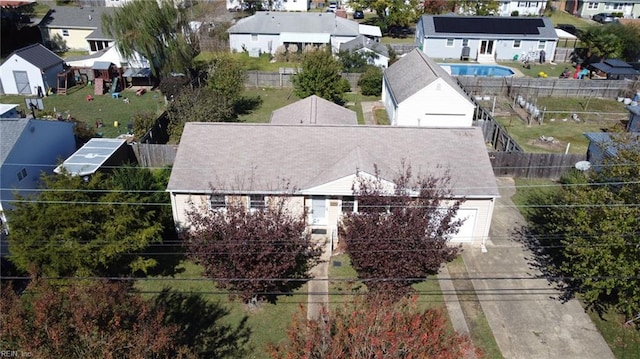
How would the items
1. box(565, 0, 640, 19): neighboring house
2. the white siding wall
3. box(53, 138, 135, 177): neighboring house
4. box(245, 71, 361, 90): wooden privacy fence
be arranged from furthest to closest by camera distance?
box(565, 0, 640, 19): neighboring house → box(245, 71, 361, 90): wooden privacy fence → the white siding wall → box(53, 138, 135, 177): neighboring house

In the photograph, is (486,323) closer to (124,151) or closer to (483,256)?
(483,256)

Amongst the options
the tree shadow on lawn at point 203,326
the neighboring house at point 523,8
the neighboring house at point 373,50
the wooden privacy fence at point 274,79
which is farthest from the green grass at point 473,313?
the neighboring house at point 523,8

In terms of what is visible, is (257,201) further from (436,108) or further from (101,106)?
(101,106)

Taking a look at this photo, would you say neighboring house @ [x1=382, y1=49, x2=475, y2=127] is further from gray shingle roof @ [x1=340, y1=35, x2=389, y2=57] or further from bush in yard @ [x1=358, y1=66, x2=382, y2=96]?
gray shingle roof @ [x1=340, y1=35, x2=389, y2=57]

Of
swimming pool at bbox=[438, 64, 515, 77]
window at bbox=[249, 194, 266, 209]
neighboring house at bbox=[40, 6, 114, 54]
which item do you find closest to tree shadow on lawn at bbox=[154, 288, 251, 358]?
window at bbox=[249, 194, 266, 209]

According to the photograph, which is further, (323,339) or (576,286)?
(576,286)

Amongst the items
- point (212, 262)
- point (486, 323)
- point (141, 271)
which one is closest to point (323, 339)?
point (212, 262)

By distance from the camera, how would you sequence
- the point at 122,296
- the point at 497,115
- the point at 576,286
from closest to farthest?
the point at 122,296, the point at 576,286, the point at 497,115

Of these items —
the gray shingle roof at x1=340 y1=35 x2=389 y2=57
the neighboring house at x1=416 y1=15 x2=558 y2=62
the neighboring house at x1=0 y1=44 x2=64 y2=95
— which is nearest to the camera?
the neighboring house at x1=0 y1=44 x2=64 y2=95
